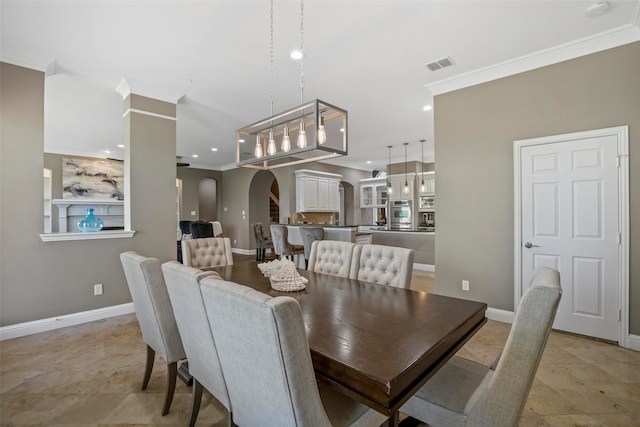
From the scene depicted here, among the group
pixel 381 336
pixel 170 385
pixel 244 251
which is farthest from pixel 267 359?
pixel 244 251

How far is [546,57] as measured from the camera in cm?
294

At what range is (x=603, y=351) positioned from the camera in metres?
2.59

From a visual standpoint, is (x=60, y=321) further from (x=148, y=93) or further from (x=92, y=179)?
(x=92, y=179)

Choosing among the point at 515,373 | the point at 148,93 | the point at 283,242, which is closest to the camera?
the point at 515,373

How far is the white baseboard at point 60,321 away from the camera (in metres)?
2.90

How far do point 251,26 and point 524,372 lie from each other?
2880mm

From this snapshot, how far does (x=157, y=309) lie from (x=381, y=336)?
1.27 metres

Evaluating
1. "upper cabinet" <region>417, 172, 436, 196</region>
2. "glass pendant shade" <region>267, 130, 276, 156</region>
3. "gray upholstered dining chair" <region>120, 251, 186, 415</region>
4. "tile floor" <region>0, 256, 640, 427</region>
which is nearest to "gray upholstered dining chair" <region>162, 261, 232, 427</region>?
"gray upholstered dining chair" <region>120, 251, 186, 415</region>

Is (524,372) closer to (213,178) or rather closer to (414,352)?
(414,352)

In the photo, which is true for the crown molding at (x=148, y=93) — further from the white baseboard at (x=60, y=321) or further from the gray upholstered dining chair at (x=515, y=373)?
the gray upholstered dining chair at (x=515, y=373)

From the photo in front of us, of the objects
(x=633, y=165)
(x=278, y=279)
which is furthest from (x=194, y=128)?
(x=633, y=165)

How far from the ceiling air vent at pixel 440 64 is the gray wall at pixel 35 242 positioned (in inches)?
137

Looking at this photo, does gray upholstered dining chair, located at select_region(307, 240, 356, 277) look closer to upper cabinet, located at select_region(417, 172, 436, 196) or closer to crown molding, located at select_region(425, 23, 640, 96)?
crown molding, located at select_region(425, 23, 640, 96)

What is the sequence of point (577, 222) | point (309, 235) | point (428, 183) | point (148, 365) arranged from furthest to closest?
point (428, 183)
point (309, 235)
point (577, 222)
point (148, 365)
